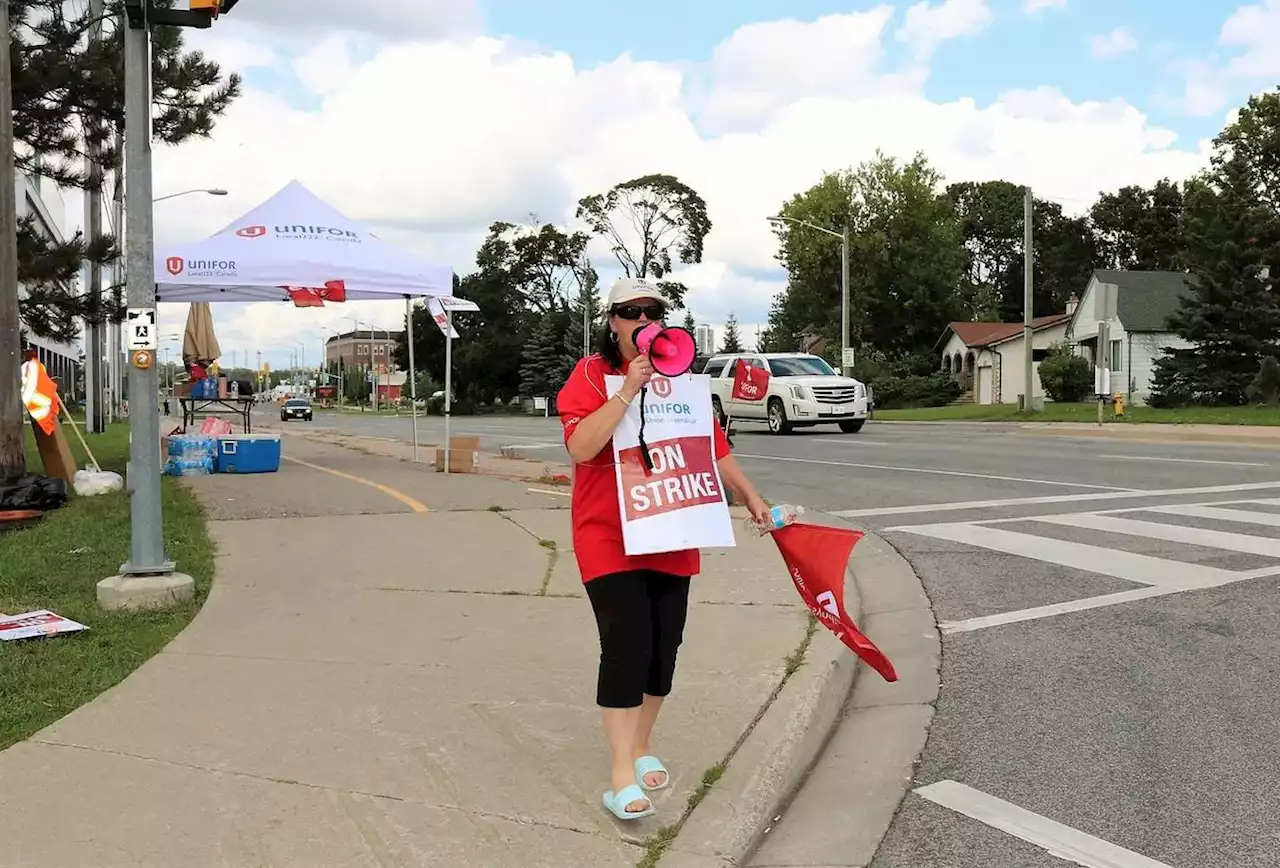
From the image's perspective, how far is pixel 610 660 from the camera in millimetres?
3512

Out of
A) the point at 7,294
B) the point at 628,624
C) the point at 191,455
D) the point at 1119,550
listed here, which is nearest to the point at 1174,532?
the point at 1119,550

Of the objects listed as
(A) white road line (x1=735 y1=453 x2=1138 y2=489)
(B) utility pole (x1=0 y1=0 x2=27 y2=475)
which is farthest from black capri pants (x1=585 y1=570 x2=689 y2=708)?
(B) utility pole (x1=0 y1=0 x2=27 y2=475)

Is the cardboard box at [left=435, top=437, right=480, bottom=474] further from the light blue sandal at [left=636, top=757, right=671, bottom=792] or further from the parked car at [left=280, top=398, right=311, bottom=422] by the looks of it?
the parked car at [left=280, top=398, right=311, bottom=422]

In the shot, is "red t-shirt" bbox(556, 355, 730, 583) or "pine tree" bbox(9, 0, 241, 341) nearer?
"red t-shirt" bbox(556, 355, 730, 583)

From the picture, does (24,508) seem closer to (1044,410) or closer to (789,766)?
(789,766)

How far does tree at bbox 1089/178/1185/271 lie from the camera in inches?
3034

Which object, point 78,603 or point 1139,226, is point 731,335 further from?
point 78,603

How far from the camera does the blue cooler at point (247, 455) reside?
13266 millimetres

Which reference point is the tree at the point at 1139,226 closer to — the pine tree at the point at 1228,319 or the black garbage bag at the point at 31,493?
the pine tree at the point at 1228,319

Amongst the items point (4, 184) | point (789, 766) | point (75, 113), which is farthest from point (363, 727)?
point (75, 113)

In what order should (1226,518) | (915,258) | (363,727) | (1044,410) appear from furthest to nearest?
(915,258), (1044,410), (1226,518), (363,727)

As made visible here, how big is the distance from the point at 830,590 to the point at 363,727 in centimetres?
189

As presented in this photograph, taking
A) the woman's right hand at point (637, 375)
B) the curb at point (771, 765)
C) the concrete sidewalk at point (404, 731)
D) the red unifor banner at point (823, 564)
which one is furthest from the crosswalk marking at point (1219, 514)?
the woman's right hand at point (637, 375)

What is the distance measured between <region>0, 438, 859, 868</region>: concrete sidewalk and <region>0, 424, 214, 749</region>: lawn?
16 centimetres
